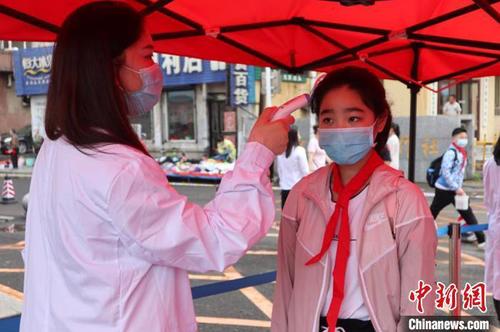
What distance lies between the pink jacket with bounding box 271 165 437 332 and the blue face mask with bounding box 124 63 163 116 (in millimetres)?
736

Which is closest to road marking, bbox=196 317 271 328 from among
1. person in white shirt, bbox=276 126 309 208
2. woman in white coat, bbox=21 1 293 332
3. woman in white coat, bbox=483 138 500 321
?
woman in white coat, bbox=483 138 500 321

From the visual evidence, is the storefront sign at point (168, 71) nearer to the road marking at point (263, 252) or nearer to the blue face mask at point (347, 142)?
the road marking at point (263, 252)

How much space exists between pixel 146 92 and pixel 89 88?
229 millimetres

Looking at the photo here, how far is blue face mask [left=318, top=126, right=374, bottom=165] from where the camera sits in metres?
1.96

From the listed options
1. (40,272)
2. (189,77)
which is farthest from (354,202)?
(189,77)

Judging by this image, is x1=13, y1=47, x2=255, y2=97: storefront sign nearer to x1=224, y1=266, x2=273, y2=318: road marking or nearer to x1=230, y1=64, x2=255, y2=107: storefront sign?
x1=230, y1=64, x2=255, y2=107: storefront sign

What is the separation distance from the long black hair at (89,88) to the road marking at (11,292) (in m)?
4.40

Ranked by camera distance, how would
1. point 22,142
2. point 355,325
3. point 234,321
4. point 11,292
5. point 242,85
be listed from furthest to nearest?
point 22,142 < point 242,85 < point 11,292 < point 234,321 < point 355,325

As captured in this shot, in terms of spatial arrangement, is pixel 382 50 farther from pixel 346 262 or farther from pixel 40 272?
pixel 40 272

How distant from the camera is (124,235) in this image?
1.31 m

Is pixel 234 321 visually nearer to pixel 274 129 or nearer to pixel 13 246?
pixel 274 129

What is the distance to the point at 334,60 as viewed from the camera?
382 cm

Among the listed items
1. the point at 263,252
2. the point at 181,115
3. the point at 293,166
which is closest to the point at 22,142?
the point at 181,115

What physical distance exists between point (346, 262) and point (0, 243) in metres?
7.62
